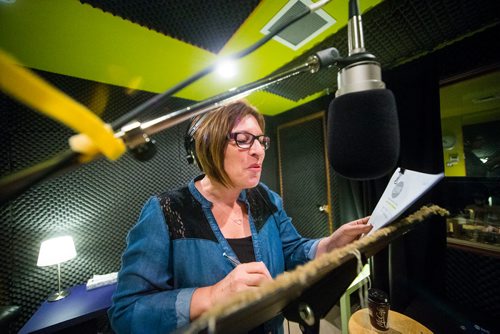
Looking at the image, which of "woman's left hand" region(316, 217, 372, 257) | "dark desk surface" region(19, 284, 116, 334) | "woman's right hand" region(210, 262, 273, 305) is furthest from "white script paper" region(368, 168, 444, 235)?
"dark desk surface" region(19, 284, 116, 334)

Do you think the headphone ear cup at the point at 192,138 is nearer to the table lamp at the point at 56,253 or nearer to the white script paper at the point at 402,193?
the white script paper at the point at 402,193

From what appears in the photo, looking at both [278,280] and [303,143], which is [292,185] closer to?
[303,143]

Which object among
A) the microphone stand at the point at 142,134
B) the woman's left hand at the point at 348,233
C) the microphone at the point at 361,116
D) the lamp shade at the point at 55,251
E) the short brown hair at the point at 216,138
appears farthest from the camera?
the lamp shade at the point at 55,251

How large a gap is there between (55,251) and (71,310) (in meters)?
0.55

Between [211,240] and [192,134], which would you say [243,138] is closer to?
[192,134]

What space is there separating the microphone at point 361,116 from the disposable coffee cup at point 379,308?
3.48 feet

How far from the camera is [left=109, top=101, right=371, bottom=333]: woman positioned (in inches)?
22.5

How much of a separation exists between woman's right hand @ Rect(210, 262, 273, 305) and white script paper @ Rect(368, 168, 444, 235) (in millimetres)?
376

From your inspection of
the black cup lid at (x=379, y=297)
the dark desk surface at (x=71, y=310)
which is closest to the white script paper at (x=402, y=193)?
the black cup lid at (x=379, y=297)

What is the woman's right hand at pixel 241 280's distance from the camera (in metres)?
0.51

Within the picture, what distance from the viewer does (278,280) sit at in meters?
0.29

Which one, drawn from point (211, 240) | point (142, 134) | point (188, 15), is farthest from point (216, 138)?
point (188, 15)

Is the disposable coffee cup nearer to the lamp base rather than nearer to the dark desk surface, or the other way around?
the dark desk surface

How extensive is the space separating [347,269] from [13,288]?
305 centimetres
